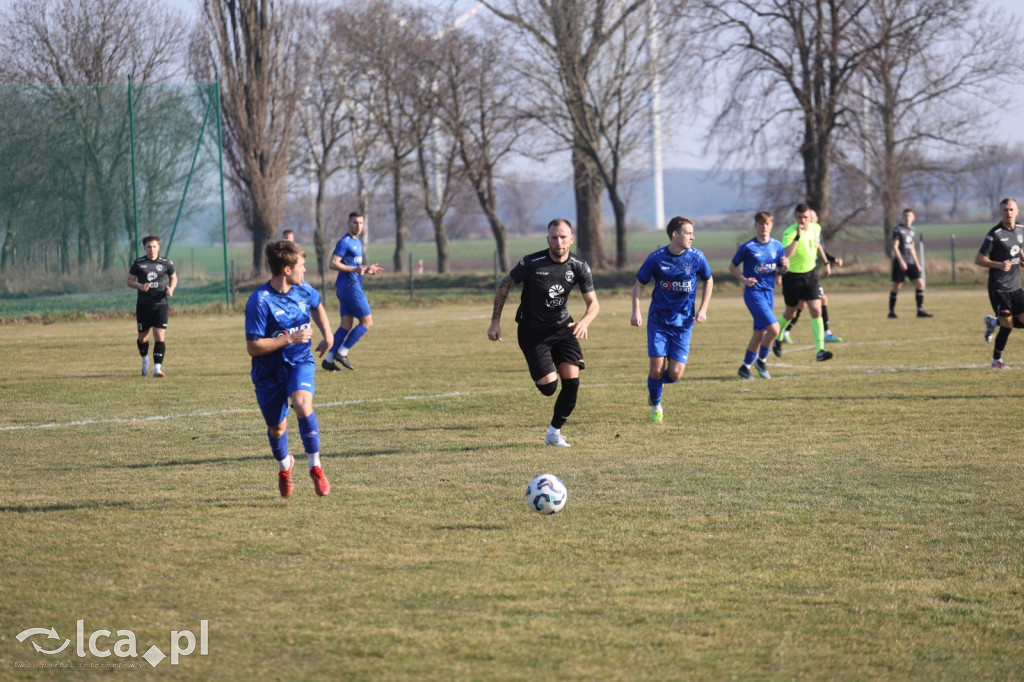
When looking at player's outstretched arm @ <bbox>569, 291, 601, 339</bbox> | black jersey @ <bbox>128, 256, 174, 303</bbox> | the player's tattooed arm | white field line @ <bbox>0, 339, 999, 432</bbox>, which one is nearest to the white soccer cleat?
player's outstretched arm @ <bbox>569, 291, 601, 339</bbox>

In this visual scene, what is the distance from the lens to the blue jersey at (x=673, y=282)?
34.8ft

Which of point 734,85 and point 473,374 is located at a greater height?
point 734,85

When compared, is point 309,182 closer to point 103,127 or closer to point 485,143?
point 485,143

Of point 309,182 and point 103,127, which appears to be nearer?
point 103,127

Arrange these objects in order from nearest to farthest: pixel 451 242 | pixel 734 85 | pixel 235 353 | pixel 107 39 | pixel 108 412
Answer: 1. pixel 108 412
2. pixel 235 353
3. pixel 734 85
4. pixel 107 39
5. pixel 451 242

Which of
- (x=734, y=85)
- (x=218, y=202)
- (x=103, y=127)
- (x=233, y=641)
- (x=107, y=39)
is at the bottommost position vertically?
(x=233, y=641)

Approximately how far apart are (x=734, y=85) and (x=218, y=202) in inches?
697

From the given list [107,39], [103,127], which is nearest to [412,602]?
[103,127]

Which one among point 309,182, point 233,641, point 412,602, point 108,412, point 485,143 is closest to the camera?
point 233,641

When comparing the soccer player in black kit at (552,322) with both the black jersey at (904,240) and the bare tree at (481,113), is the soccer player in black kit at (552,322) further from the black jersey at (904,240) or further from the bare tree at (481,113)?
the bare tree at (481,113)

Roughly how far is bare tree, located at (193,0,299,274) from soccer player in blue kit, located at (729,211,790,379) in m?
29.4

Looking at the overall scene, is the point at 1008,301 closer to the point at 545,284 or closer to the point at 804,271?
the point at 804,271

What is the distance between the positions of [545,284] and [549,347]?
1.89 ft

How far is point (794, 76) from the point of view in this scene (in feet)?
117
